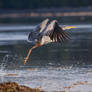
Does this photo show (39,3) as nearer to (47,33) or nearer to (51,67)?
(51,67)

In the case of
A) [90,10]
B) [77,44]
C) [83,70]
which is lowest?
[83,70]

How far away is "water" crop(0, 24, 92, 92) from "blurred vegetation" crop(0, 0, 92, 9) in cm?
3849

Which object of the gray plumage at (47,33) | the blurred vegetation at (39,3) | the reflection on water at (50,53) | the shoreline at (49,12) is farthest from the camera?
the blurred vegetation at (39,3)

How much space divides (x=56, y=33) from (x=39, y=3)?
5144cm

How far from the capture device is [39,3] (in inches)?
2496

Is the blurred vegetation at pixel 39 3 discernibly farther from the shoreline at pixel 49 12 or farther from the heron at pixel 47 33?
the heron at pixel 47 33

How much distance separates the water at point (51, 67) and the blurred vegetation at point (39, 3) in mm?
38486

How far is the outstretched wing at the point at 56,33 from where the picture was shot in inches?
466

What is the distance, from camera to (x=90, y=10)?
53.5 meters

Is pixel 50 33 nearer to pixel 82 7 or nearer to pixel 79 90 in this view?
pixel 79 90

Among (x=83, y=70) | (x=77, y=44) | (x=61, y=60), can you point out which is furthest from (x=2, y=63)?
(x=77, y=44)

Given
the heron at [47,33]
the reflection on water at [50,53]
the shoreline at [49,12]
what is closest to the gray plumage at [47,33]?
the heron at [47,33]

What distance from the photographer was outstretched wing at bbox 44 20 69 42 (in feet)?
38.9

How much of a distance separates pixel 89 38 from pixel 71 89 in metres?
12.2
